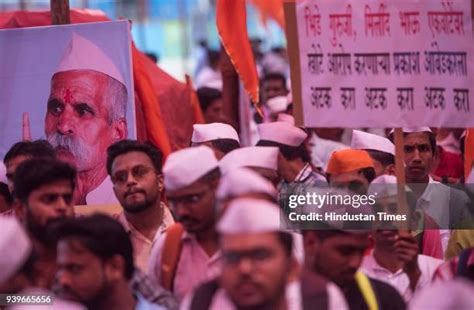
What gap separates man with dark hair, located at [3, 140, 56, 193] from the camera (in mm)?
10023

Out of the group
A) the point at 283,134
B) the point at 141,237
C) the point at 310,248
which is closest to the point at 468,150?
the point at 283,134

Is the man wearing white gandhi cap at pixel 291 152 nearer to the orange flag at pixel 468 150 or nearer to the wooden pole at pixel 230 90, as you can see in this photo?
the orange flag at pixel 468 150

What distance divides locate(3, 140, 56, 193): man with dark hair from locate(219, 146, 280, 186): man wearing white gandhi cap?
147 centimetres

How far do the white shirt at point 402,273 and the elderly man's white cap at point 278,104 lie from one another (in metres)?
6.50

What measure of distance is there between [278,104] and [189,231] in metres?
7.73

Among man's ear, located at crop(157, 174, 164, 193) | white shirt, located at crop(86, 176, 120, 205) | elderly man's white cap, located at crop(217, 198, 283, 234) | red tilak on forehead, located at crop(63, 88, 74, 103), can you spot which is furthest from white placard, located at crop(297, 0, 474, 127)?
elderly man's white cap, located at crop(217, 198, 283, 234)

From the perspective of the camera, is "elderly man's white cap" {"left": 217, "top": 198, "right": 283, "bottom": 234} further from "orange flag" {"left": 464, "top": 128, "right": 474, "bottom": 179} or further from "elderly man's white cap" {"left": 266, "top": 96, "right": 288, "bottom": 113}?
"elderly man's white cap" {"left": 266, "top": 96, "right": 288, "bottom": 113}

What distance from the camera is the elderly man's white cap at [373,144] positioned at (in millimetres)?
10715

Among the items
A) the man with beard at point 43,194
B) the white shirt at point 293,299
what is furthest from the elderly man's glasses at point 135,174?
the white shirt at point 293,299

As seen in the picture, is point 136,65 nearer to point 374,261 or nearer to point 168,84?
point 168,84

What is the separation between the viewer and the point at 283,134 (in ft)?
35.7

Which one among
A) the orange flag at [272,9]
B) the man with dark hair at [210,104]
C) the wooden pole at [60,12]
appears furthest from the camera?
the man with dark hair at [210,104]

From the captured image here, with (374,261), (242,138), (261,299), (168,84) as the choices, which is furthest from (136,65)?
(261,299)

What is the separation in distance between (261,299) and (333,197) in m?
3.05
